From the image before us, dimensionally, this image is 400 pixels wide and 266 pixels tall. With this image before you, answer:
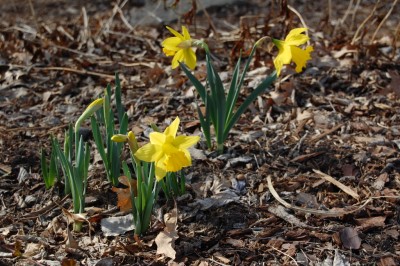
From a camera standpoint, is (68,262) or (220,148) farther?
(220,148)

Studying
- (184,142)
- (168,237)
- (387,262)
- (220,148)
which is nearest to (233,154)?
(220,148)

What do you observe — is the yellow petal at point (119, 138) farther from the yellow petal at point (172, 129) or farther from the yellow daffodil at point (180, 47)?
the yellow daffodil at point (180, 47)

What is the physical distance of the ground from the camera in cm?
241

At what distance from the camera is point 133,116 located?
3.48 m

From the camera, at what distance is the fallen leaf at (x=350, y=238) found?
2.41 meters

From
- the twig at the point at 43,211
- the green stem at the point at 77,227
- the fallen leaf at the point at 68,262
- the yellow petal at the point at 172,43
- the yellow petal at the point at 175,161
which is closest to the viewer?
the yellow petal at the point at 175,161

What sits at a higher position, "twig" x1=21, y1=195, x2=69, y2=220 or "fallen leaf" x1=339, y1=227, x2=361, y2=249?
"twig" x1=21, y1=195, x2=69, y2=220

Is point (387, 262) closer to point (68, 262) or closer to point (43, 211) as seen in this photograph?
point (68, 262)

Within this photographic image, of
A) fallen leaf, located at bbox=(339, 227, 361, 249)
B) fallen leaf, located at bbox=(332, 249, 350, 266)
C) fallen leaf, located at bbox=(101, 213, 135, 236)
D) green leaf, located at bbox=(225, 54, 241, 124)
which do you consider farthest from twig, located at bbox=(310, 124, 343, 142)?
fallen leaf, located at bbox=(101, 213, 135, 236)

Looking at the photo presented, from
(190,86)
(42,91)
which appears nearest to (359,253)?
(190,86)

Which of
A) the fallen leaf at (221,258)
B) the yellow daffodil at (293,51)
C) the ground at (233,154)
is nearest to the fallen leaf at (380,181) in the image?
the ground at (233,154)

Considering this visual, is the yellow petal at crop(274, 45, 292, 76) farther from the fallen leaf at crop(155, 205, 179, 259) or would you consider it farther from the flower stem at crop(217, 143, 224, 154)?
the fallen leaf at crop(155, 205, 179, 259)

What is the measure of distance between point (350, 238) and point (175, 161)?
0.84 m

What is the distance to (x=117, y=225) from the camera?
8.17 feet
